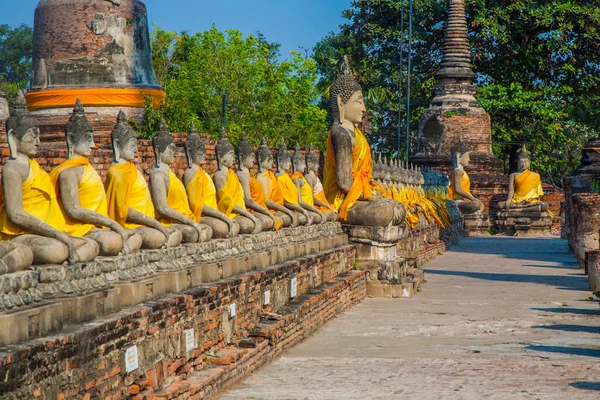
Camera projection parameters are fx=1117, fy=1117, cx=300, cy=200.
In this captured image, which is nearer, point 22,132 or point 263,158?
point 22,132

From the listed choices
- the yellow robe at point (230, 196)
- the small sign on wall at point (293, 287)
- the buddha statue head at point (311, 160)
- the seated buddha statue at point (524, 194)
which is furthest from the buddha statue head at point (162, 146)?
the seated buddha statue at point (524, 194)

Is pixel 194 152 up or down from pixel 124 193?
up

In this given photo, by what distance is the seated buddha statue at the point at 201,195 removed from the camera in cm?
862

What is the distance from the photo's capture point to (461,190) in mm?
31375

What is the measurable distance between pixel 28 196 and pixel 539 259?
16904 mm

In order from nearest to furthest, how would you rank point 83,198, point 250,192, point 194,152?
1. point 83,198
2. point 194,152
3. point 250,192

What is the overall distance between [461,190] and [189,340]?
2489 centimetres

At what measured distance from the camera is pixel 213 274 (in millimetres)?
7941

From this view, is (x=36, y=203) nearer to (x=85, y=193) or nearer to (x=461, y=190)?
(x=85, y=193)

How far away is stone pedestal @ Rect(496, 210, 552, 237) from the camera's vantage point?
31.6 meters

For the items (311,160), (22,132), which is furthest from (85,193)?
(311,160)

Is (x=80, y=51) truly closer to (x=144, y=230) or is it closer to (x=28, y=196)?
(x=144, y=230)

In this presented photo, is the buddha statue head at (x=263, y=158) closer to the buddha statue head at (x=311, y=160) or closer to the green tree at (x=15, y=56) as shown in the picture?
the buddha statue head at (x=311, y=160)

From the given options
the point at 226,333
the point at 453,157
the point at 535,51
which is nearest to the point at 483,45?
the point at 535,51
